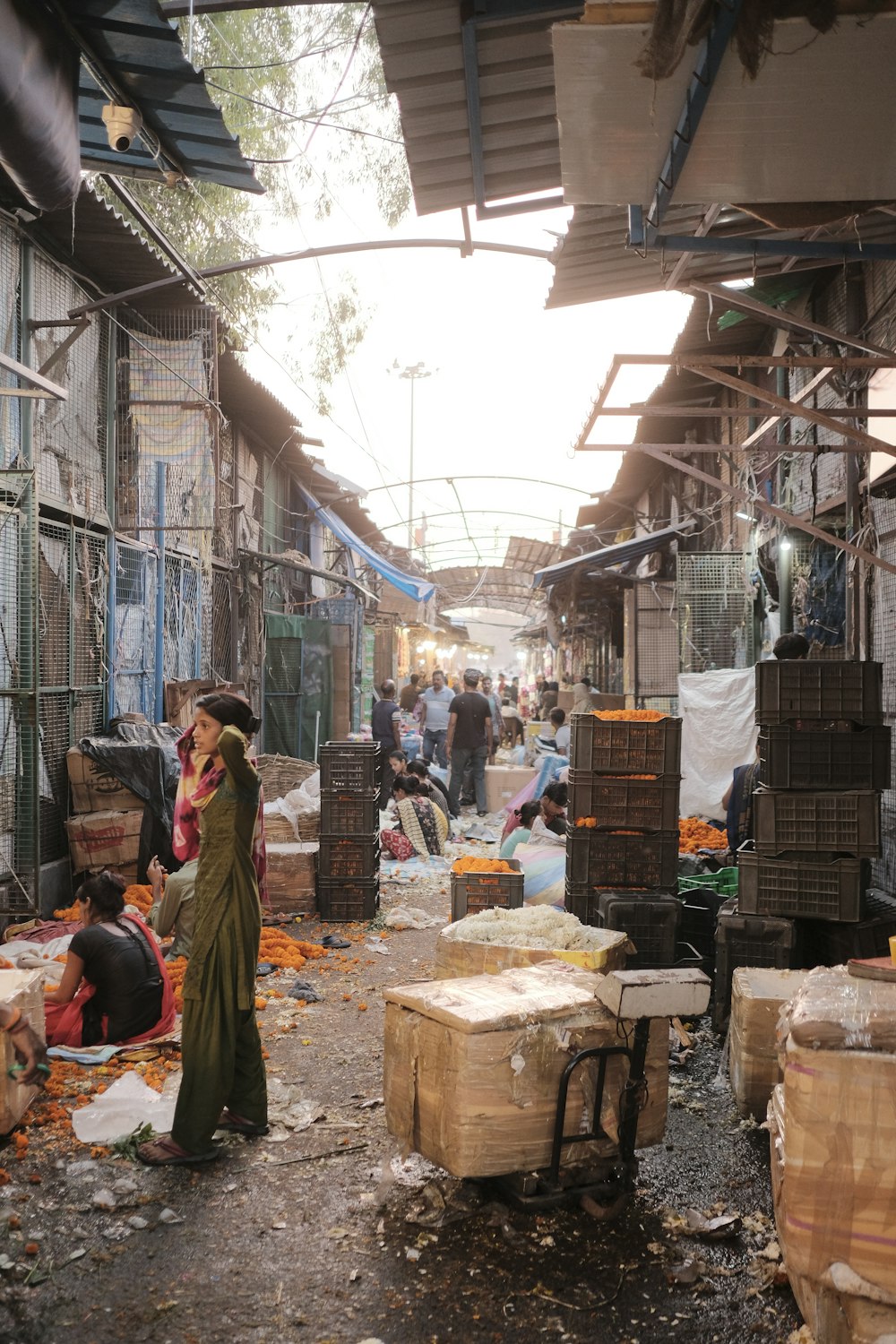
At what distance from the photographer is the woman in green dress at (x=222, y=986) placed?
4473mm

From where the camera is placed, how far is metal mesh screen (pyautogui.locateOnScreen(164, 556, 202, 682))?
518 inches

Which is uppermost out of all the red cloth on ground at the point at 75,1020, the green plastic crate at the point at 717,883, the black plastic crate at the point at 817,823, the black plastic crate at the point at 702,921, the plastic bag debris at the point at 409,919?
the black plastic crate at the point at 817,823

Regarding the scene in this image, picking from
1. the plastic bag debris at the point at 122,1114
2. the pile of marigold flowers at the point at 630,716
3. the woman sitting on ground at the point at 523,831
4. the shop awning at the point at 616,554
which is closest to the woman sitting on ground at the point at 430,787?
the woman sitting on ground at the point at 523,831

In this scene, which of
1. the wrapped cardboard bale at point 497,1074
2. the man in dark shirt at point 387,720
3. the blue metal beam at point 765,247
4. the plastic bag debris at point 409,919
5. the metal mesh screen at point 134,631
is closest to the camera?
the wrapped cardboard bale at point 497,1074

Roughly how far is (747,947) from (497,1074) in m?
2.95

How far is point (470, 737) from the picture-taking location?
15.5 metres

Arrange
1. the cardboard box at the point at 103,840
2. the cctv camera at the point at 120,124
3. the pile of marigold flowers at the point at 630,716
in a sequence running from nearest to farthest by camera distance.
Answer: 1. the cctv camera at the point at 120,124
2. the pile of marigold flowers at the point at 630,716
3. the cardboard box at the point at 103,840

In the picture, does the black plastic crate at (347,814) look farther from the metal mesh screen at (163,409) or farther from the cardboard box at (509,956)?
the metal mesh screen at (163,409)

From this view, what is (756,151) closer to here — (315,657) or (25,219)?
(25,219)

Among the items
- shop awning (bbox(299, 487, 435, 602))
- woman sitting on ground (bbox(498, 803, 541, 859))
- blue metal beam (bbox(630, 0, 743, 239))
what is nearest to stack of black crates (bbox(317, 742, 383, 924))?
woman sitting on ground (bbox(498, 803, 541, 859))

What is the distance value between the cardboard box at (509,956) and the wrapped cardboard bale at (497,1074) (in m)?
1.14

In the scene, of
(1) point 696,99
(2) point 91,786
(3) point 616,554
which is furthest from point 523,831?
(3) point 616,554

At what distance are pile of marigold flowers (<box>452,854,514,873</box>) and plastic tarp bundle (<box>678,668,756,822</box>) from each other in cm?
451

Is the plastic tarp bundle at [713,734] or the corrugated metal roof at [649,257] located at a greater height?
the corrugated metal roof at [649,257]
